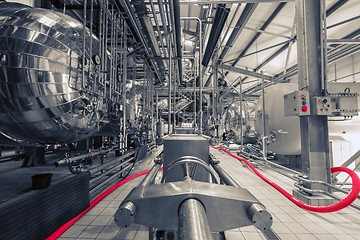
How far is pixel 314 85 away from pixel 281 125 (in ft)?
4.09

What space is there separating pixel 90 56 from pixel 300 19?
2.30 meters

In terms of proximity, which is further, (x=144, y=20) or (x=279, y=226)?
(x=144, y=20)

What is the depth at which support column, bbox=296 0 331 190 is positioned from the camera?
6.27ft

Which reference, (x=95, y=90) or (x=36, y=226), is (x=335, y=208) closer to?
(x=95, y=90)

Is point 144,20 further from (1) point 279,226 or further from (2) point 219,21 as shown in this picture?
(1) point 279,226

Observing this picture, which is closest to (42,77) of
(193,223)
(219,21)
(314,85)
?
(193,223)

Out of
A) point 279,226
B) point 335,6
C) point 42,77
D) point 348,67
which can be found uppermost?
point 335,6

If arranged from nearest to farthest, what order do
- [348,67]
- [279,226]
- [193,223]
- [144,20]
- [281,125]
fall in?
[193,223], [279,226], [144,20], [281,125], [348,67]

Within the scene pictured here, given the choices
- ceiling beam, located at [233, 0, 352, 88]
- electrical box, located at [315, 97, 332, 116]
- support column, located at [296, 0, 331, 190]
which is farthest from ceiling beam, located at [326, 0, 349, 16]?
electrical box, located at [315, 97, 332, 116]

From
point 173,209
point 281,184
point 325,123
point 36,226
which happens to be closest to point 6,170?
point 36,226

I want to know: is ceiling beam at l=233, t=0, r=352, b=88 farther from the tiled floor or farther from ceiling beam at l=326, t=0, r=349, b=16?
the tiled floor

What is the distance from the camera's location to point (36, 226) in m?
1.26

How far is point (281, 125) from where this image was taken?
10.2 feet

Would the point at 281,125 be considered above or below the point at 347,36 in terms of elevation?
below
